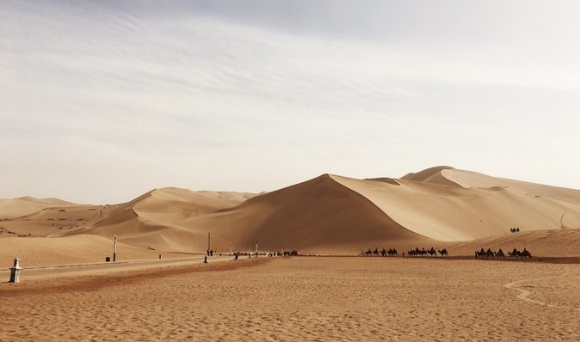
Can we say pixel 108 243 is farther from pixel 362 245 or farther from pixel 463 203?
pixel 463 203

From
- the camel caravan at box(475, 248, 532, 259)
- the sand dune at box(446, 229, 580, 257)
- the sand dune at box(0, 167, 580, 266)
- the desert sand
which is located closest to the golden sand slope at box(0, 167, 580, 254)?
the sand dune at box(0, 167, 580, 266)

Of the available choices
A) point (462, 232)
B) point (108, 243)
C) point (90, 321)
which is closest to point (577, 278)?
point (90, 321)

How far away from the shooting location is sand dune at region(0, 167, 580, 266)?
84.0m

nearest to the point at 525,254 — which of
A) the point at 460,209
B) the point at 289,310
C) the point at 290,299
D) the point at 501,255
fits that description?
the point at 501,255

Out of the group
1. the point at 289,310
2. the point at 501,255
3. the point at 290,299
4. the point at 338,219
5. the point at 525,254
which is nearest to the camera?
the point at 289,310

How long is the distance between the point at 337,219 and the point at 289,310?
75537mm

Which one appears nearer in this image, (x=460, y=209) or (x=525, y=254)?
(x=525, y=254)

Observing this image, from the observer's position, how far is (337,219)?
91.7 meters

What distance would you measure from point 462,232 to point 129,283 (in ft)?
238

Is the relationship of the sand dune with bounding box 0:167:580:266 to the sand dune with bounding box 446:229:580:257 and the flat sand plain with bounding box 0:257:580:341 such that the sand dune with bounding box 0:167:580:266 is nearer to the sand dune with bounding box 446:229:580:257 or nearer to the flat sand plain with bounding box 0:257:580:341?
the sand dune with bounding box 446:229:580:257

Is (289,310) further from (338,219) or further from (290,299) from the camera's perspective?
(338,219)

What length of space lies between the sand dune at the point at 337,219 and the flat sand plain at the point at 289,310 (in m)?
42.6

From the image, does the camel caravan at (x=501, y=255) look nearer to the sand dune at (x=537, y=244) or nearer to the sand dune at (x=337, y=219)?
the sand dune at (x=537, y=244)

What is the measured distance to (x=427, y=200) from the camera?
342 feet
